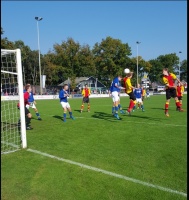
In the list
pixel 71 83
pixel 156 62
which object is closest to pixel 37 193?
pixel 71 83

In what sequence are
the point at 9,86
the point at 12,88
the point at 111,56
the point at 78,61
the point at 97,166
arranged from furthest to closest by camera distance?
the point at 111,56 → the point at 78,61 → the point at 12,88 → the point at 9,86 → the point at 97,166

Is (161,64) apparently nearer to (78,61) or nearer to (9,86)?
(78,61)

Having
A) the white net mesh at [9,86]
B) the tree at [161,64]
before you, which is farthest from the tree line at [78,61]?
the white net mesh at [9,86]

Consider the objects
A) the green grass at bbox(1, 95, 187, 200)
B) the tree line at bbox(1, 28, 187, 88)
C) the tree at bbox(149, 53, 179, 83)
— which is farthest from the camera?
the tree at bbox(149, 53, 179, 83)

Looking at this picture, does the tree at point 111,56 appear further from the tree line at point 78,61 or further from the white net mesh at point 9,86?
the white net mesh at point 9,86

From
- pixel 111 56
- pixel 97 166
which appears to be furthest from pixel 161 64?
pixel 97 166

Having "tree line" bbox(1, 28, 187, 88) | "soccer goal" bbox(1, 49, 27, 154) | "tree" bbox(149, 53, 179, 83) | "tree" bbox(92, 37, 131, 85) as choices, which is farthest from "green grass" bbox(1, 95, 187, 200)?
"tree" bbox(149, 53, 179, 83)

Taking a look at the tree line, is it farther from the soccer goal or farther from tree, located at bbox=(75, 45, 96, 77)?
the soccer goal

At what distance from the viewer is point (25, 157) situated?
6.33 meters

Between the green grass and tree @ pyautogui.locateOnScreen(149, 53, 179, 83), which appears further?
tree @ pyautogui.locateOnScreen(149, 53, 179, 83)

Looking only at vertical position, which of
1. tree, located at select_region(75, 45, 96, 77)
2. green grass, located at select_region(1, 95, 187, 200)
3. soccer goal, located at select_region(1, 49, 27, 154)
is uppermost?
tree, located at select_region(75, 45, 96, 77)

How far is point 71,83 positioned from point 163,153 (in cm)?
6592

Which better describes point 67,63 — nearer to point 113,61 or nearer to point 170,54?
point 113,61

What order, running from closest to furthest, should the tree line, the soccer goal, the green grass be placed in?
the green grass < the soccer goal < the tree line
